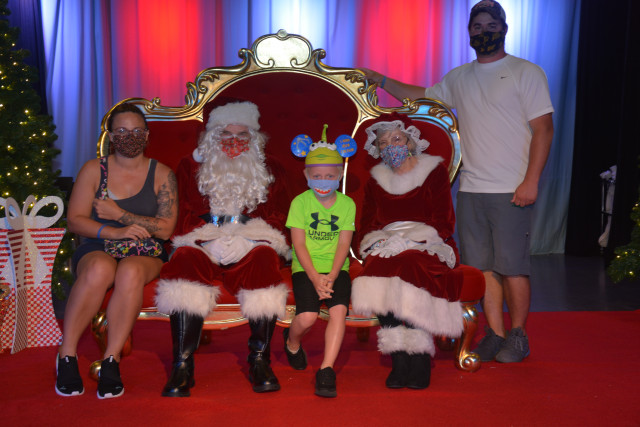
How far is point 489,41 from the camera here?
3.43m

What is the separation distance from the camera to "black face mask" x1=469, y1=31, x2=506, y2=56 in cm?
342

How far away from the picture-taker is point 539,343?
3643 mm

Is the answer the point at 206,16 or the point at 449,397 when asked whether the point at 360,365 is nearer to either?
the point at 449,397

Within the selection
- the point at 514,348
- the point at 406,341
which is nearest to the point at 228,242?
the point at 406,341

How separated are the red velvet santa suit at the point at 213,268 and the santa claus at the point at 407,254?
1.42 ft

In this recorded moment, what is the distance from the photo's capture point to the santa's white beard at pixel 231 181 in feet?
10.7

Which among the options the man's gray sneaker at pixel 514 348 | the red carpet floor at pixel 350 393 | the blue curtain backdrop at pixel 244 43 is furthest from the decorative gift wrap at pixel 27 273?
the blue curtain backdrop at pixel 244 43

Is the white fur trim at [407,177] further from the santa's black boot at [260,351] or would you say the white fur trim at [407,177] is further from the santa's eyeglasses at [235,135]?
the santa's black boot at [260,351]

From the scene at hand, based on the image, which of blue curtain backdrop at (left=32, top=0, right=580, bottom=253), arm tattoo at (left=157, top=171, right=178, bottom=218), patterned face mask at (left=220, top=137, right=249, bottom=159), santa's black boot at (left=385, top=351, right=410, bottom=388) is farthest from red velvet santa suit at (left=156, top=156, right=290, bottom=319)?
blue curtain backdrop at (left=32, top=0, right=580, bottom=253)

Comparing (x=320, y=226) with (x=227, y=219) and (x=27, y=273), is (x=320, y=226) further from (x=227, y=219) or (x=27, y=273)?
(x=27, y=273)

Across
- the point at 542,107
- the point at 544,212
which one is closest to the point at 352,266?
the point at 542,107

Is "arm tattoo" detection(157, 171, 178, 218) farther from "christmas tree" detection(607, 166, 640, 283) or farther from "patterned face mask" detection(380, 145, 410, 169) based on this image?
"christmas tree" detection(607, 166, 640, 283)

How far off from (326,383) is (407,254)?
73 cm

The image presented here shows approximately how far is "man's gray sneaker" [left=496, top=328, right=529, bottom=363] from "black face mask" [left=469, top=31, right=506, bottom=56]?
1.62 metres
